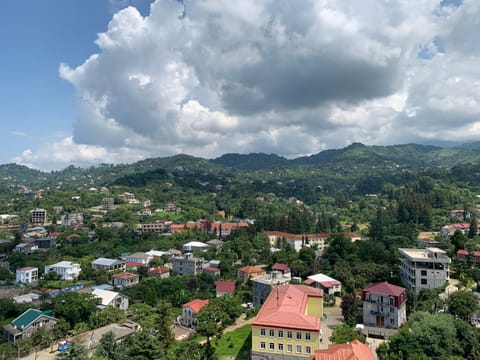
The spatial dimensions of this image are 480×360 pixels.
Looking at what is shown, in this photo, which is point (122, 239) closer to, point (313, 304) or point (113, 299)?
point (113, 299)

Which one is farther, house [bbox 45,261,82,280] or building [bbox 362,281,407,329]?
house [bbox 45,261,82,280]

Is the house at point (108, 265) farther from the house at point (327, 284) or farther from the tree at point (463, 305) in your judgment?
the tree at point (463, 305)

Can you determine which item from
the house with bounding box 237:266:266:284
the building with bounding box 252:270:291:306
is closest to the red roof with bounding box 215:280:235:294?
the house with bounding box 237:266:266:284

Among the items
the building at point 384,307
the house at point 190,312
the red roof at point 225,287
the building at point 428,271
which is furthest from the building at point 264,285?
the building at point 428,271

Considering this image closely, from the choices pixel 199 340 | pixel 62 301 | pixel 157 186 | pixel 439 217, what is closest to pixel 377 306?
pixel 199 340

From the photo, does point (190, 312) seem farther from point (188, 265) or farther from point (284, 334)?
point (188, 265)

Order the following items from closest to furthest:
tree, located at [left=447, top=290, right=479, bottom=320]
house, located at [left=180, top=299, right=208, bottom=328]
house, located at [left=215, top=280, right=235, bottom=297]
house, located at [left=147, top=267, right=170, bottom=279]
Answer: tree, located at [left=447, top=290, right=479, bottom=320]
house, located at [left=180, top=299, right=208, bottom=328]
house, located at [left=215, top=280, right=235, bottom=297]
house, located at [left=147, top=267, right=170, bottom=279]

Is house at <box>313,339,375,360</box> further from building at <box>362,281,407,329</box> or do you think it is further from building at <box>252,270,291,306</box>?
building at <box>252,270,291,306</box>
